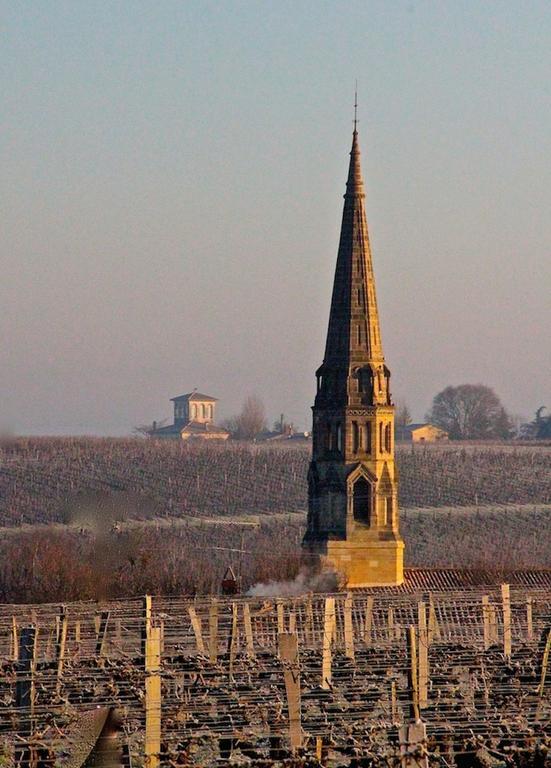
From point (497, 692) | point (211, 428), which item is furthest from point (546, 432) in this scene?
point (497, 692)

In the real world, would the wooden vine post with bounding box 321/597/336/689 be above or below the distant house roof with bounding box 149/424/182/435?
below

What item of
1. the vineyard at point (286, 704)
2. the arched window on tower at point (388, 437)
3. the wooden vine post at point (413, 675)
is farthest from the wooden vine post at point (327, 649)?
the arched window on tower at point (388, 437)

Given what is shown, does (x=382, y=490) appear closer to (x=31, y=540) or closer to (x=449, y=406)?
(x=31, y=540)

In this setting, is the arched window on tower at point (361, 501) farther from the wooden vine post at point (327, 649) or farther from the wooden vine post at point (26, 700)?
the wooden vine post at point (26, 700)

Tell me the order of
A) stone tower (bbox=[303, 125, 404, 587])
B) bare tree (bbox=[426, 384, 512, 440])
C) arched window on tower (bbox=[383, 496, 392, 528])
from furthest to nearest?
bare tree (bbox=[426, 384, 512, 440]) → arched window on tower (bbox=[383, 496, 392, 528]) → stone tower (bbox=[303, 125, 404, 587])

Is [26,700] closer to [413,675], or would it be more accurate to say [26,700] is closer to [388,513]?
[413,675]

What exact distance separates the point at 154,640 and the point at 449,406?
438ft

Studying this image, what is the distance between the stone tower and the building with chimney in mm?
92172

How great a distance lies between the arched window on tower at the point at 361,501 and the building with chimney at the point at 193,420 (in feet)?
303

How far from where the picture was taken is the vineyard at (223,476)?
298 ft

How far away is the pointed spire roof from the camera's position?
64.3 metres

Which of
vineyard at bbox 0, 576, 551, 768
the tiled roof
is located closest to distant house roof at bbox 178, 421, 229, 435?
the tiled roof

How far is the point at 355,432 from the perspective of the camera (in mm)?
64125

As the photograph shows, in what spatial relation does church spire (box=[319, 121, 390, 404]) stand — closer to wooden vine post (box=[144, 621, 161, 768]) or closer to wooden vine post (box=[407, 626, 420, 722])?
wooden vine post (box=[407, 626, 420, 722])
